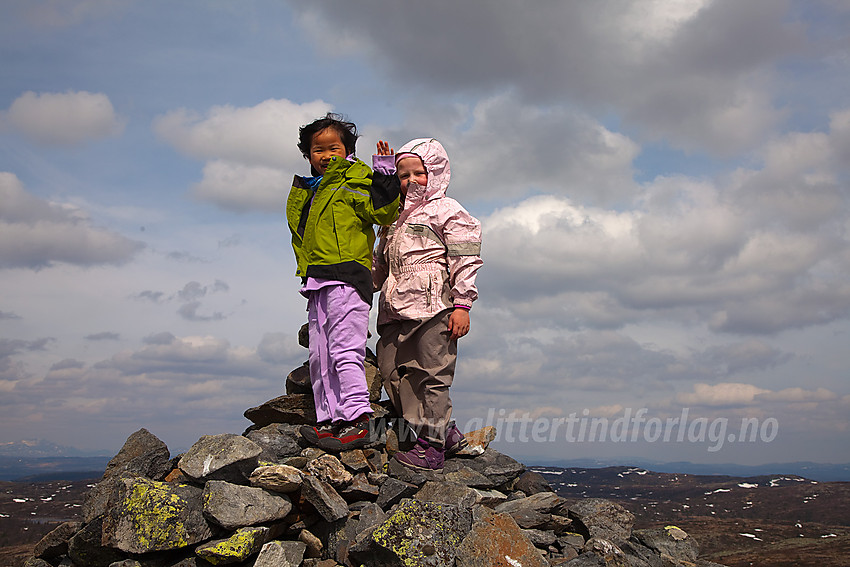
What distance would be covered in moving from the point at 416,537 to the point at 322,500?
1.07 metres

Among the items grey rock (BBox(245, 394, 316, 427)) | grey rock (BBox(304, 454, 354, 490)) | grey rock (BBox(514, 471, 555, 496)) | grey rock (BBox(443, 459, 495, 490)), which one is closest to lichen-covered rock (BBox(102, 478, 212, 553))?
grey rock (BBox(304, 454, 354, 490))

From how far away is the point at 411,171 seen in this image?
869 centimetres

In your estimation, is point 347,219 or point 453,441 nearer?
Result: point 347,219

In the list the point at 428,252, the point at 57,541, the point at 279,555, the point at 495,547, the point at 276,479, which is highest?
the point at 428,252

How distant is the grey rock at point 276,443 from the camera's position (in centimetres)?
768

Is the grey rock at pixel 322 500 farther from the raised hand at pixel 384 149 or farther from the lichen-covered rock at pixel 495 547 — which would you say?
the raised hand at pixel 384 149

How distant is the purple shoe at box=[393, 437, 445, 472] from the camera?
804 centimetres

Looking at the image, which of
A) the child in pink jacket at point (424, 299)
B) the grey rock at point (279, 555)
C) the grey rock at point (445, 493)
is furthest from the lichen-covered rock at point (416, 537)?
the child in pink jacket at point (424, 299)

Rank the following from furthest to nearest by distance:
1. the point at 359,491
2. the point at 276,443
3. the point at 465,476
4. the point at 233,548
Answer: the point at 465,476
the point at 276,443
the point at 359,491
the point at 233,548

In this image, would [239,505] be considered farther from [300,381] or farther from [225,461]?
[300,381]

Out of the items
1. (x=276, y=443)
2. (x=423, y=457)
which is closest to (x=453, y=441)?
(x=423, y=457)

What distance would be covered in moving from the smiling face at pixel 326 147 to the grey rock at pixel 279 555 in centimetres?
461

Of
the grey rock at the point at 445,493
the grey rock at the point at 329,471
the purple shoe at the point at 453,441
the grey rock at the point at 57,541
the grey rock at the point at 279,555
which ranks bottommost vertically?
the grey rock at the point at 57,541

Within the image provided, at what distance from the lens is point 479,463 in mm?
9070
